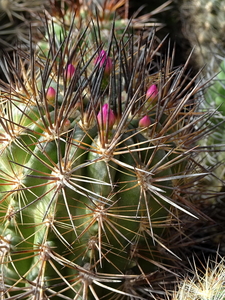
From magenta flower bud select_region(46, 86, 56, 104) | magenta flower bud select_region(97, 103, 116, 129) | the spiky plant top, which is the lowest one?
the spiky plant top

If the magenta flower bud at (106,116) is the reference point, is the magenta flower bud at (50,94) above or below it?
above

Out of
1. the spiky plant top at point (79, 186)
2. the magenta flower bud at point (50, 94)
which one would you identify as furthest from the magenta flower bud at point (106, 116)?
the magenta flower bud at point (50, 94)

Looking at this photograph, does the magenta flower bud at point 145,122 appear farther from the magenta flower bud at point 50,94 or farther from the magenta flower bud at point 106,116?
the magenta flower bud at point 50,94

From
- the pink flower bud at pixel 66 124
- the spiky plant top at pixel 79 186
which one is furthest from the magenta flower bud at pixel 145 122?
the pink flower bud at pixel 66 124

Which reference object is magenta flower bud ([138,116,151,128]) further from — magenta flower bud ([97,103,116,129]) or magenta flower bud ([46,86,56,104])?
magenta flower bud ([46,86,56,104])

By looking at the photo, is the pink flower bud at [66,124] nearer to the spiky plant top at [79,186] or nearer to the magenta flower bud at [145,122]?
the spiky plant top at [79,186]

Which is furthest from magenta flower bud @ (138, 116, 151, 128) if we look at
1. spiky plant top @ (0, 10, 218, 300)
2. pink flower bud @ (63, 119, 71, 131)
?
pink flower bud @ (63, 119, 71, 131)

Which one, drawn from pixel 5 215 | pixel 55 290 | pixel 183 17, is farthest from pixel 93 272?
pixel 183 17

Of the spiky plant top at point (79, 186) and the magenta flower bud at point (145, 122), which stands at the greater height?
the magenta flower bud at point (145, 122)

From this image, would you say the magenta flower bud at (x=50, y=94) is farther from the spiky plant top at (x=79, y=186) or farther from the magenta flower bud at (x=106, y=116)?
the magenta flower bud at (x=106, y=116)

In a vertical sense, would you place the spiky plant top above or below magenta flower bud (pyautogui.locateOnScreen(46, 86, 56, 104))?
below

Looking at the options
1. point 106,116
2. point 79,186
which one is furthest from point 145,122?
point 79,186

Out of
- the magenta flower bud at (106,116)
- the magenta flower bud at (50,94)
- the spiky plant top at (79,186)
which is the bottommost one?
the spiky plant top at (79,186)
